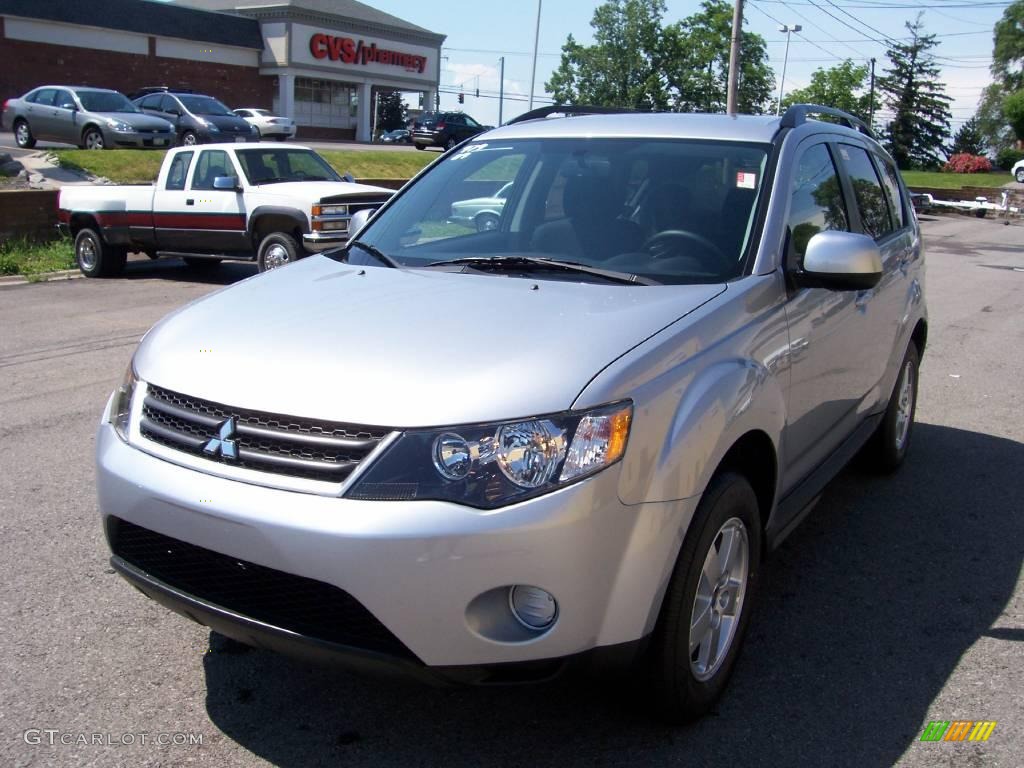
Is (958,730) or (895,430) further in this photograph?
(895,430)

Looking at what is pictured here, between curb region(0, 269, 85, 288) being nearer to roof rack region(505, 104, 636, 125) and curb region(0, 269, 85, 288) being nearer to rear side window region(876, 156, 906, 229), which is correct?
roof rack region(505, 104, 636, 125)

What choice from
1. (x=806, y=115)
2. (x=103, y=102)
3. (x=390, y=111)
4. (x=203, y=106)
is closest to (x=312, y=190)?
(x=806, y=115)

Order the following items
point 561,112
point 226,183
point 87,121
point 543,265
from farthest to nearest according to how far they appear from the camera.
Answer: point 87,121, point 226,183, point 561,112, point 543,265

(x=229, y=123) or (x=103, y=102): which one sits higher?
(x=103, y=102)

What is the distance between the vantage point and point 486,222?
4629mm

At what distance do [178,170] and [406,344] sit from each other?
12237 millimetres

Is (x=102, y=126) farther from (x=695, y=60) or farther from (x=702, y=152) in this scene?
(x=695, y=60)

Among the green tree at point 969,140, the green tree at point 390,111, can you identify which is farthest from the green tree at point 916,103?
the green tree at point 390,111

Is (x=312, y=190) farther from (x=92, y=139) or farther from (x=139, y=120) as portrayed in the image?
(x=92, y=139)

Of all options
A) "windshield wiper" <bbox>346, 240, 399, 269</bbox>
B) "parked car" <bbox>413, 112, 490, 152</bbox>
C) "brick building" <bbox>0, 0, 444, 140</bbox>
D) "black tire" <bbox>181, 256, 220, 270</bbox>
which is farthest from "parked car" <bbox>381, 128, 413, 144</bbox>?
"windshield wiper" <bbox>346, 240, 399, 269</bbox>

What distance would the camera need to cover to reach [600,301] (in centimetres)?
342

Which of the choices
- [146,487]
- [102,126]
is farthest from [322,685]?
[102,126]

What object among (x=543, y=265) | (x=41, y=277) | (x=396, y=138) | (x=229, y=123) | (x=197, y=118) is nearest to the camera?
(x=543, y=265)

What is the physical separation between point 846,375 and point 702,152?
1.18 m
